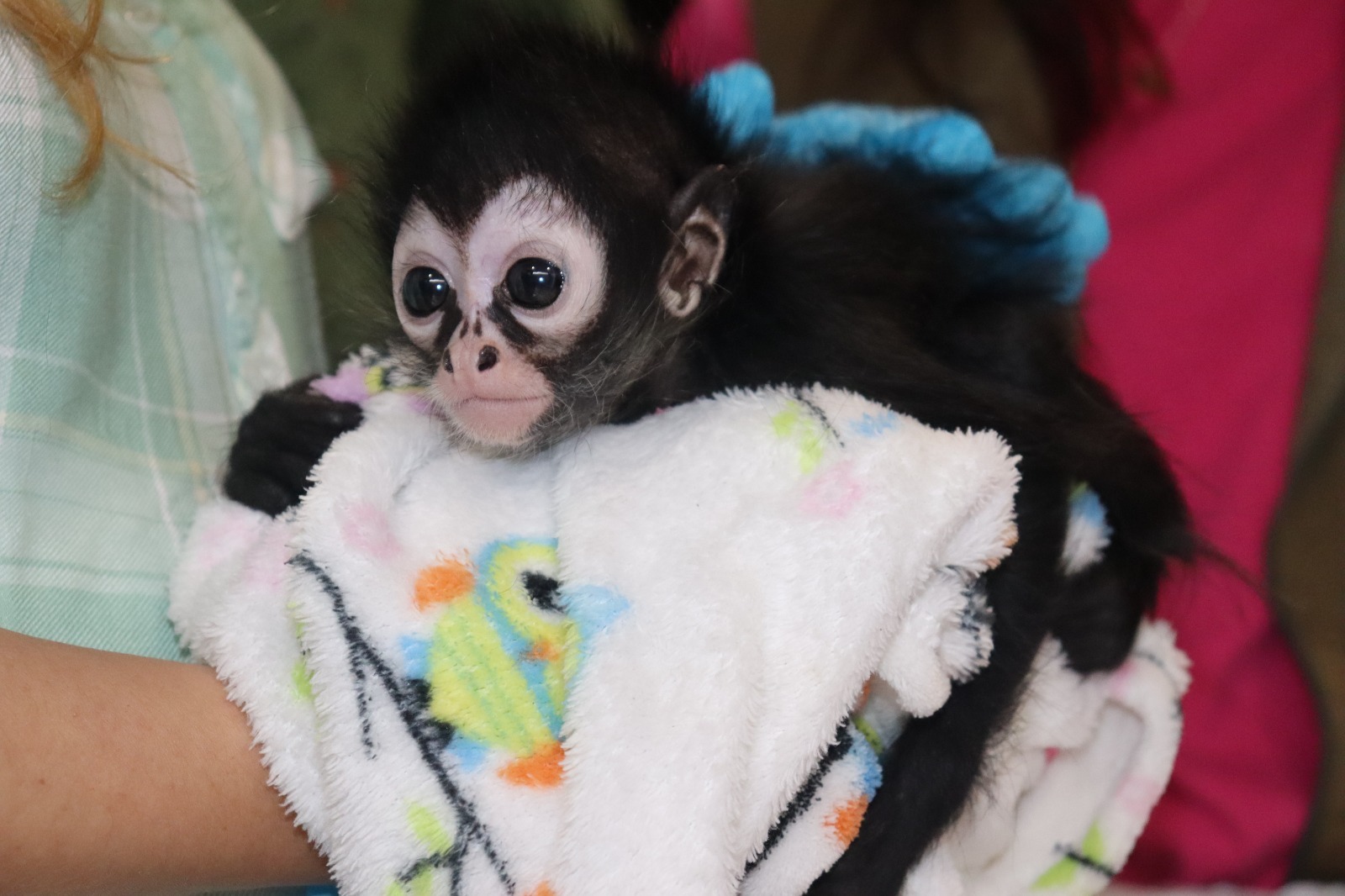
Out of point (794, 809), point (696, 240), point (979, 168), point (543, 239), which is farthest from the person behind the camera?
point (979, 168)

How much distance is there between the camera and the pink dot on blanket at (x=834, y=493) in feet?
2.55

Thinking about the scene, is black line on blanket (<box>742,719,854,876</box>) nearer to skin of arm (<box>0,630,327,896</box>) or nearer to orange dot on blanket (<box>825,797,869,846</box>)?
orange dot on blanket (<box>825,797,869,846</box>)

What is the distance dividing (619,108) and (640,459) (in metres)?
0.34

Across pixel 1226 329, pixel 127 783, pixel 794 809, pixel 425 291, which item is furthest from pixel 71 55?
pixel 1226 329

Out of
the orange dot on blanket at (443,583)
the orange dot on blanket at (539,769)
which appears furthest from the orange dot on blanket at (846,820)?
the orange dot on blanket at (443,583)

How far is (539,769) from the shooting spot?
2.35 feet

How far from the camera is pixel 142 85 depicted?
1055 mm

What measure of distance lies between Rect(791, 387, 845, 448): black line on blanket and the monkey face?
208 millimetres

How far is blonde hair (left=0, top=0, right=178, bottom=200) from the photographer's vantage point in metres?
0.82

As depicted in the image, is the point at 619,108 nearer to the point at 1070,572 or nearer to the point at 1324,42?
the point at 1070,572

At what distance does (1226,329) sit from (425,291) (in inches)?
41.4

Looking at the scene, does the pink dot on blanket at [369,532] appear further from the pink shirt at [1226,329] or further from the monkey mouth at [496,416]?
the pink shirt at [1226,329]

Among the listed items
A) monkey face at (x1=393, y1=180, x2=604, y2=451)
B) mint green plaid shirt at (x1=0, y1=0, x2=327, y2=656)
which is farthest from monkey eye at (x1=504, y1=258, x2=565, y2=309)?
mint green plaid shirt at (x1=0, y1=0, x2=327, y2=656)

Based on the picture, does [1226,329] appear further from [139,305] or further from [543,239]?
[139,305]
